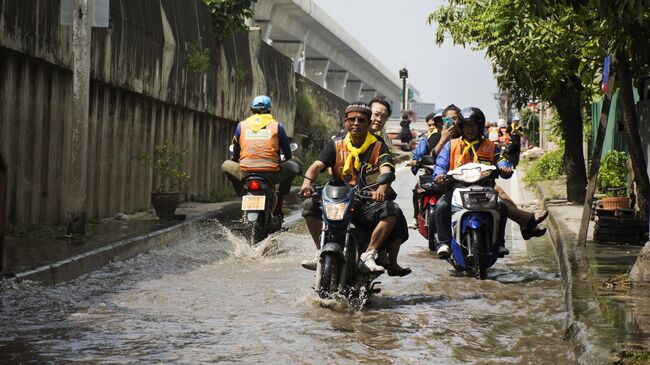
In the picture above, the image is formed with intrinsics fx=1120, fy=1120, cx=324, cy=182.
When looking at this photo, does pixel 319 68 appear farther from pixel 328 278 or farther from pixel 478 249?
pixel 328 278

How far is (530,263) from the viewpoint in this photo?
12.5 m

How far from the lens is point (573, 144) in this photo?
20.2m

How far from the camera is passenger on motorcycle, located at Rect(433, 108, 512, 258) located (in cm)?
1080

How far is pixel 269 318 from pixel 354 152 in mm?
1890

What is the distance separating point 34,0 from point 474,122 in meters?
5.02

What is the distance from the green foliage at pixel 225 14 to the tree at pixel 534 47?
3.96m

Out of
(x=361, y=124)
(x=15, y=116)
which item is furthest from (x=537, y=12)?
(x=15, y=116)

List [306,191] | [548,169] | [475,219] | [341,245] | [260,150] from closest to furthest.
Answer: [341,245]
[306,191]
[475,219]
[260,150]
[548,169]

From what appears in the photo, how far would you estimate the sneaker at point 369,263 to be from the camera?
870cm

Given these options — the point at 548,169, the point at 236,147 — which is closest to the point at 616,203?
the point at 236,147

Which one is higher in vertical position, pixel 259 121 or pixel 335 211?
pixel 259 121

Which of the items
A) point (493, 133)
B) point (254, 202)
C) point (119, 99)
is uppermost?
point (493, 133)

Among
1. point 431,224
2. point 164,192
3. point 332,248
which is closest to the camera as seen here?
point 332,248

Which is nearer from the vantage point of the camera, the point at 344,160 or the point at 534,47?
the point at 344,160
